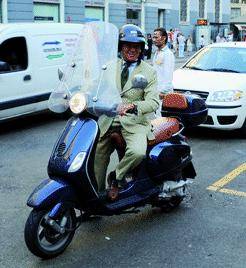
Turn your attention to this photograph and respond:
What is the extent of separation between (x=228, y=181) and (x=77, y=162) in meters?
2.61

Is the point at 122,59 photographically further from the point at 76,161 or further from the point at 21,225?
the point at 21,225

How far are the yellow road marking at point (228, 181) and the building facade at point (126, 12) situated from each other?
64.3 ft

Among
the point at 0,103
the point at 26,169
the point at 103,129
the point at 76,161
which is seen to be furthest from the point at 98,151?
the point at 0,103

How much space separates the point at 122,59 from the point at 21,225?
173 cm

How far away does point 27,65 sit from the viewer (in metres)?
9.04

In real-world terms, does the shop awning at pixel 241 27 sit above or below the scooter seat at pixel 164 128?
below

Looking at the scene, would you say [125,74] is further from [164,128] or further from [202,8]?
[202,8]

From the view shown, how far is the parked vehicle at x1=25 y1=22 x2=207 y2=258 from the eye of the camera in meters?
3.87

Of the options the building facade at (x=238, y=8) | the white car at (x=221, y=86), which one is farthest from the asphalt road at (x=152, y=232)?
the building facade at (x=238, y=8)

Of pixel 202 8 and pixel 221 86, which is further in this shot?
pixel 202 8

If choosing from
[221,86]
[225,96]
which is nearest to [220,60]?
[221,86]

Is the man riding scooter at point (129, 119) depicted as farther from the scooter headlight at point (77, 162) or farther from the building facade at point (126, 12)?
the building facade at point (126, 12)

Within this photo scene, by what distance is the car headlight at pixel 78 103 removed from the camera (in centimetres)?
395

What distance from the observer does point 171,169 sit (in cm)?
475
